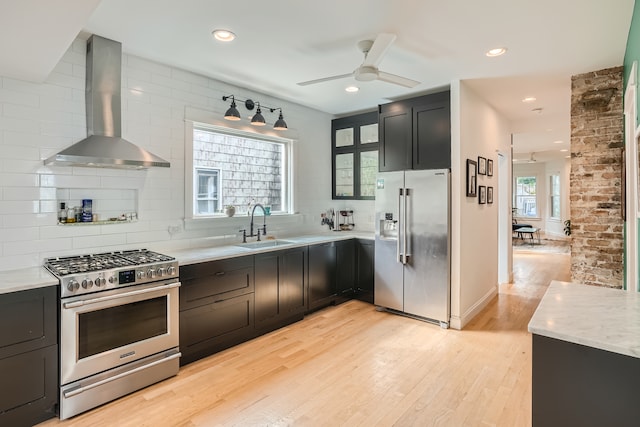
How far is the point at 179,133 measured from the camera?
351cm

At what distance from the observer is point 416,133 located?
4.09 m

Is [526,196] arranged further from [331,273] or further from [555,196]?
[331,273]

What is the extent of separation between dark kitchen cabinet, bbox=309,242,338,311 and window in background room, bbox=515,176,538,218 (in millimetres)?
10876

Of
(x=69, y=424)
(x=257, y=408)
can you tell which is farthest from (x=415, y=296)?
(x=69, y=424)

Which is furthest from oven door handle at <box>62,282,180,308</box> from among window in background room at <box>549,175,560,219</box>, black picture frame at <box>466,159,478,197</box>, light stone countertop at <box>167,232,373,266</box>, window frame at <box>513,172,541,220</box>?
window frame at <box>513,172,541,220</box>

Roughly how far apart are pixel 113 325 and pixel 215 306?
0.85 metres

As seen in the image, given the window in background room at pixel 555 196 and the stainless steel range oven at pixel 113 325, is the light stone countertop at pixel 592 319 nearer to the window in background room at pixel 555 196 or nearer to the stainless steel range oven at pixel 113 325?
the stainless steel range oven at pixel 113 325

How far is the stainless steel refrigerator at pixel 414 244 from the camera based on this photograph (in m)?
3.87

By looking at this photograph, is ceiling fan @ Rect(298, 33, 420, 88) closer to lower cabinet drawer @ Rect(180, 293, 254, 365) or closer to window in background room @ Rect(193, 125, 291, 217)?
window in background room @ Rect(193, 125, 291, 217)

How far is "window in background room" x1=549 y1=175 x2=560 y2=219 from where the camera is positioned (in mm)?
11492

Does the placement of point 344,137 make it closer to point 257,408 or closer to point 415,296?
point 415,296

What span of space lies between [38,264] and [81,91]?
1446 millimetres

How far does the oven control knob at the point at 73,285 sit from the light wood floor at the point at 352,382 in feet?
2.78

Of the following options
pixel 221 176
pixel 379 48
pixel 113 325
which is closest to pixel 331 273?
pixel 221 176
